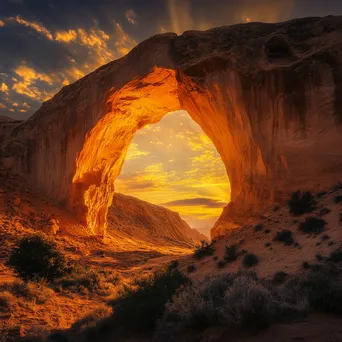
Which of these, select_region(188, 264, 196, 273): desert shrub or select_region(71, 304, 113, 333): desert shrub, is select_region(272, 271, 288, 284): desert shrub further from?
select_region(188, 264, 196, 273): desert shrub

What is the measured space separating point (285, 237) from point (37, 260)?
1058 cm

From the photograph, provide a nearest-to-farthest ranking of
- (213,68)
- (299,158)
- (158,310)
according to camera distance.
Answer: (158,310) < (299,158) < (213,68)

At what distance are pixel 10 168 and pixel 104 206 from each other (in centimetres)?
970

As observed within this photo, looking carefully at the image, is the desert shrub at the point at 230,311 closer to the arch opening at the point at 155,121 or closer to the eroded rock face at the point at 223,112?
the eroded rock face at the point at 223,112

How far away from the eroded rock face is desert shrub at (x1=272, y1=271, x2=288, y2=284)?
890cm

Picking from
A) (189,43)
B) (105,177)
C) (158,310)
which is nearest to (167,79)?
(189,43)

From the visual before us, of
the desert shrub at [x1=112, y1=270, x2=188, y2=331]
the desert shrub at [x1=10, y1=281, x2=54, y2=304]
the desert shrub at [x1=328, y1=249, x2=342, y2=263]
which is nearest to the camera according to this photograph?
the desert shrub at [x1=112, y1=270, x2=188, y2=331]

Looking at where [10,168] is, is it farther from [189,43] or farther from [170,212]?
[170,212]

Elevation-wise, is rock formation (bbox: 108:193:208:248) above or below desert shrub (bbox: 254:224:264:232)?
below

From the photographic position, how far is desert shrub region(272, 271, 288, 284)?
339 inches

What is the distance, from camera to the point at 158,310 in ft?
21.0

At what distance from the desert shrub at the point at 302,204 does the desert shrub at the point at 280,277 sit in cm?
648

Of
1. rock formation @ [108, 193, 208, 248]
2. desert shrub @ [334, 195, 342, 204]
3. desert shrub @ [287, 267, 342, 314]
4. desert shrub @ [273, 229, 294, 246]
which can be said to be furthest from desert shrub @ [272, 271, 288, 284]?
rock formation @ [108, 193, 208, 248]

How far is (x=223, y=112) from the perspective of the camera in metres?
21.0
